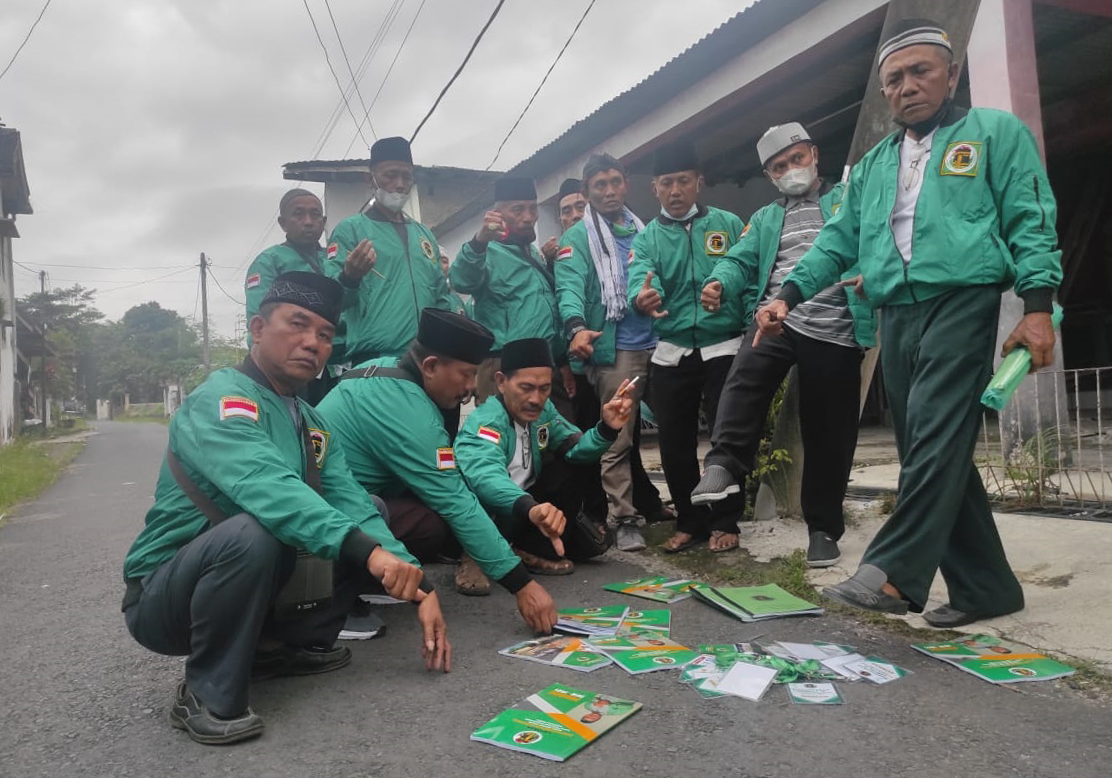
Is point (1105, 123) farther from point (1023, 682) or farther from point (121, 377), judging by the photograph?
point (121, 377)

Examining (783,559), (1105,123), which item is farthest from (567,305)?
(1105,123)

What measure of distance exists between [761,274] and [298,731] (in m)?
2.67

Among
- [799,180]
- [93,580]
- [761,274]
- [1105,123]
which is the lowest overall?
[93,580]

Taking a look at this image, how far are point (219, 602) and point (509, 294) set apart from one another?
2.69m

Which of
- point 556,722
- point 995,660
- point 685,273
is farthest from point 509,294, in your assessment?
point 995,660

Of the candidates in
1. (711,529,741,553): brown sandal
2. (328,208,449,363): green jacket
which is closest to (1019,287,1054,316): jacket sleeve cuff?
(711,529,741,553): brown sandal

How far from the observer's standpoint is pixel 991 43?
5449mm

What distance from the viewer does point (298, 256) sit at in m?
4.46

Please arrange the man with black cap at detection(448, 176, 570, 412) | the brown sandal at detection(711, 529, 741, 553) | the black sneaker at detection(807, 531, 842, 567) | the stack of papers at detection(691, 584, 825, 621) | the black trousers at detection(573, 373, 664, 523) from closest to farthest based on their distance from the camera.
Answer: the stack of papers at detection(691, 584, 825, 621) < the black sneaker at detection(807, 531, 842, 567) < the brown sandal at detection(711, 529, 741, 553) < the man with black cap at detection(448, 176, 570, 412) < the black trousers at detection(573, 373, 664, 523)

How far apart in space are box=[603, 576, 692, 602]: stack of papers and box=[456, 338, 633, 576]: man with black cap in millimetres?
289

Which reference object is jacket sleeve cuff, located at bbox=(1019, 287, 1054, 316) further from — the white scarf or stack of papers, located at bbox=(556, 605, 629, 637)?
the white scarf

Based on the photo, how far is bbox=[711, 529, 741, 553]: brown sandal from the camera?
12.6 feet

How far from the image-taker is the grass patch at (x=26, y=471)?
8.89 metres

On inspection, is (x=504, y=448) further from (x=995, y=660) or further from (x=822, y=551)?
(x=995, y=660)
